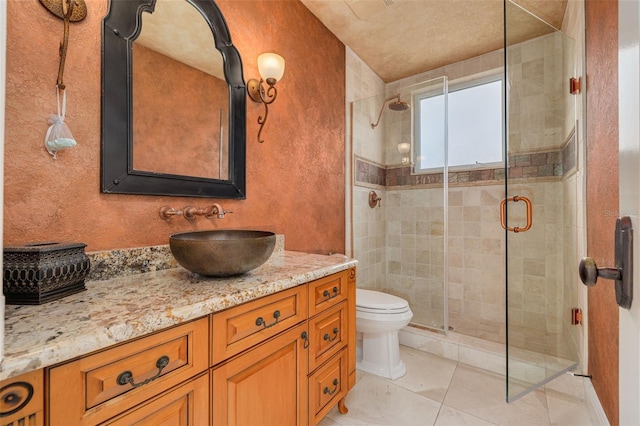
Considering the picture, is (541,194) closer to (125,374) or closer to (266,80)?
(266,80)

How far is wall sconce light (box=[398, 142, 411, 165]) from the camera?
9.43 ft

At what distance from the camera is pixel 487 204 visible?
2627 mm

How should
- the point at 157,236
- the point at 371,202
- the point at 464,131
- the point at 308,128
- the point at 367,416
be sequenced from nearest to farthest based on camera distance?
1. the point at 157,236
2. the point at 367,416
3. the point at 308,128
4. the point at 464,131
5. the point at 371,202

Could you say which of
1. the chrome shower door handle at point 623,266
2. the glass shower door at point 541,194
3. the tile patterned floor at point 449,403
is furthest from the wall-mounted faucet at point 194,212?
the glass shower door at point 541,194

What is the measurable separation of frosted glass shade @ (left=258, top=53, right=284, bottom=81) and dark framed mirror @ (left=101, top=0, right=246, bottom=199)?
0.12m

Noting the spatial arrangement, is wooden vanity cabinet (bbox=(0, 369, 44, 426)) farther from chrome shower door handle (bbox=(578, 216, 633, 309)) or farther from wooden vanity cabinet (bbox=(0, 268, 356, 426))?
chrome shower door handle (bbox=(578, 216, 633, 309))

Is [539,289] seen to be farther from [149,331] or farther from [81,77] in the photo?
[81,77]

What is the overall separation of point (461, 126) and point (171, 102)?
95.7 inches

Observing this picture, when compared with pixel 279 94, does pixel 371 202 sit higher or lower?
lower

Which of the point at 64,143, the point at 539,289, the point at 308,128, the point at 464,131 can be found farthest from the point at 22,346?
the point at 464,131

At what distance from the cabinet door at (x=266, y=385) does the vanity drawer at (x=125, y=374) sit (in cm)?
13

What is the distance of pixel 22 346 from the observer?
55cm

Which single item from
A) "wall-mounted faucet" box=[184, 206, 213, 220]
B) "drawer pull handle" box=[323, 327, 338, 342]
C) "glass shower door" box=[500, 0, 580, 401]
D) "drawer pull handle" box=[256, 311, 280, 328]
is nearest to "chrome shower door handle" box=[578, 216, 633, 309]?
"drawer pull handle" box=[256, 311, 280, 328]

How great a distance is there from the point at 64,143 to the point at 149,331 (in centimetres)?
74
